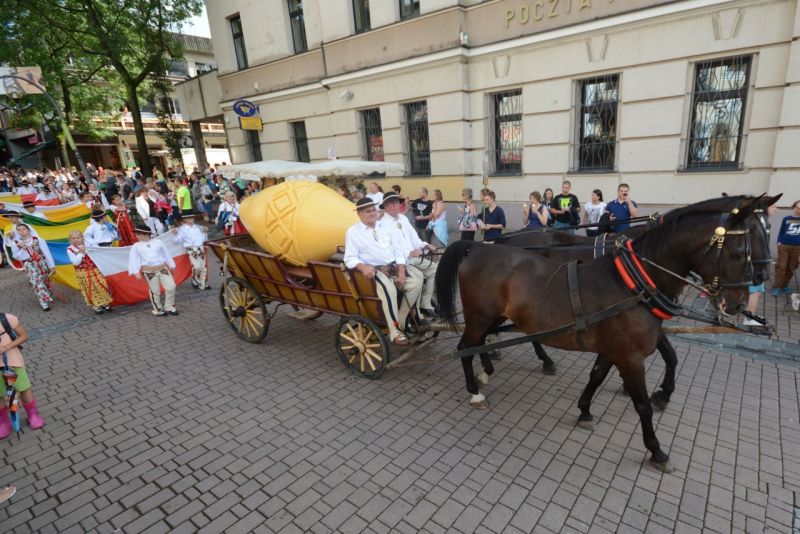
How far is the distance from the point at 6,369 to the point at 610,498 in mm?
5574

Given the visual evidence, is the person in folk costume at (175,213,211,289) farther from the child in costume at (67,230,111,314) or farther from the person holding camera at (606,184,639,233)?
the person holding camera at (606,184,639,233)

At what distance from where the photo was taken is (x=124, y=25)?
55.4 feet

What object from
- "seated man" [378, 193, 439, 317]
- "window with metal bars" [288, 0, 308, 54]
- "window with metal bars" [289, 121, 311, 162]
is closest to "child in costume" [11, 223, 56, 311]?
"seated man" [378, 193, 439, 317]

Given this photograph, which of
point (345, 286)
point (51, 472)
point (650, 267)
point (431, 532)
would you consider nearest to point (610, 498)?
point (431, 532)

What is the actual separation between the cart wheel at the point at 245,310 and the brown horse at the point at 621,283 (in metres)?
2.99

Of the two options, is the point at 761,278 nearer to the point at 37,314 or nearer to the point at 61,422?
the point at 61,422

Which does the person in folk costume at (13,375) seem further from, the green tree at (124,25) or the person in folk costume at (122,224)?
the green tree at (124,25)

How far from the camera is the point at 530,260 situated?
12.3 ft

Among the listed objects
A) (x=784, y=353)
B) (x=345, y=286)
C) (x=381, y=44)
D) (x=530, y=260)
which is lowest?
(x=784, y=353)

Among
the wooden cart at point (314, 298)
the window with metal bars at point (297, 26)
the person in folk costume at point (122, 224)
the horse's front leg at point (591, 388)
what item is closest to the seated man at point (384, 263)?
the wooden cart at point (314, 298)

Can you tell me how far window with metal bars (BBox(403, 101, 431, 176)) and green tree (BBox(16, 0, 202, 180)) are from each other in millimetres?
12206

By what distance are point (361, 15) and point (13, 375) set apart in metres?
12.3

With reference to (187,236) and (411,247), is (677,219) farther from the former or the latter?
(187,236)

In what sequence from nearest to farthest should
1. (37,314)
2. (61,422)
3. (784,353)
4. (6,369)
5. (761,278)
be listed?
(761,278) → (6,369) → (61,422) → (784,353) → (37,314)
